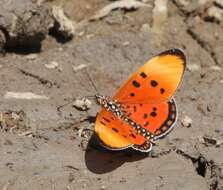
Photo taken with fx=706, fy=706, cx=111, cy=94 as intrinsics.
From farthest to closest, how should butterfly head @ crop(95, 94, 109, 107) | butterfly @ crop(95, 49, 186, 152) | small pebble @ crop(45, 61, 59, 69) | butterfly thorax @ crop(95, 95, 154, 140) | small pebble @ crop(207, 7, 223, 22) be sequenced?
small pebble @ crop(207, 7, 223, 22) → small pebble @ crop(45, 61, 59, 69) → butterfly head @ crop(95, 94, 109, 107) → butterfly thorax @ crop(95, 95, 154, 140) → butterfly @ crop(95, 49, 186, 152)

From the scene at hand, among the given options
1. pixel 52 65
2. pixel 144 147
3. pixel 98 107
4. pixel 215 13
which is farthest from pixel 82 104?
pixel 215 13

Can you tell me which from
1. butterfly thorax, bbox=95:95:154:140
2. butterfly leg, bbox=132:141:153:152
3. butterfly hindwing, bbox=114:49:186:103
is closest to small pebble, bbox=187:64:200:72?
butterfly hindwing, bbox=114:49:186:103

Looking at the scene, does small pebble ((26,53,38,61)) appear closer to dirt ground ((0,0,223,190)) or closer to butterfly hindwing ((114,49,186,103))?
dirt ground ((0,0,223,190))

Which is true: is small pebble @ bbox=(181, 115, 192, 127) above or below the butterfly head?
below

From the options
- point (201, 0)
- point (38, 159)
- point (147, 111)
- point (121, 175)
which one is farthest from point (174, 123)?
point (201, 0)

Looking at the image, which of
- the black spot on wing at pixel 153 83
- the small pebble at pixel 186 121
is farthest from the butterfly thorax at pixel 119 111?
the small pebble at pixel 186 121

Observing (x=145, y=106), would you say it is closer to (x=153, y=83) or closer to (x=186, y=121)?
(x=153, y=83)

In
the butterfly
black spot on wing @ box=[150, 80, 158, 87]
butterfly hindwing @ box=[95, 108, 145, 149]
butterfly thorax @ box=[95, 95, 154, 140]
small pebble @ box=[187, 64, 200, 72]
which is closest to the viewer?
butterfly hindwing @ box=[95, 108, 145, 149]

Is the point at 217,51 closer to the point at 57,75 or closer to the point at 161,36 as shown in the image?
the point at 161,36
